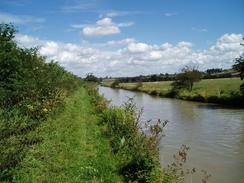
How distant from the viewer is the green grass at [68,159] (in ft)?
29.1

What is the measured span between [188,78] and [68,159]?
47.8 metres

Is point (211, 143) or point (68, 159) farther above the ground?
point (68, 159)

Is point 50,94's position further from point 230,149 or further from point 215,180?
point 215,180

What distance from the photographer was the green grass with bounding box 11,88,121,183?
29.1ft

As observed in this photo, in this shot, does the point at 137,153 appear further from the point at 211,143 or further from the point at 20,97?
the point at 211,143

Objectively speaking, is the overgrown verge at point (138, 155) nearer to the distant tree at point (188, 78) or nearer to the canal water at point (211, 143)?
the canal water at point (211, 143)

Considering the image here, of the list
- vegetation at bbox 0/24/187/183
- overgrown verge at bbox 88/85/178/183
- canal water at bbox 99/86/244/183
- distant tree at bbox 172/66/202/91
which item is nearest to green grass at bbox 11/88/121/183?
vegetation at bbox 0/24/187/183

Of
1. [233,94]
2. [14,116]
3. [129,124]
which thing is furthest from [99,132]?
[233,94]

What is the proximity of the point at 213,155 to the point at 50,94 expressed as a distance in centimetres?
887

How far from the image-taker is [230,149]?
16.3 m

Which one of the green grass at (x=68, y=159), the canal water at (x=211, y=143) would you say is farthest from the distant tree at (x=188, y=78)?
the green grass at (x=68, y=159)

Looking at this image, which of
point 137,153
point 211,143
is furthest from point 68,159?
point 211,143

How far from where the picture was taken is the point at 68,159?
1056 cm

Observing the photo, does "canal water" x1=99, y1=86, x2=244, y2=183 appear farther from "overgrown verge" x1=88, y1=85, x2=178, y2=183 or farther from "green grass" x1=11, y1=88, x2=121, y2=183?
"green grass" x1=11, y1=88, x2=121, y2=183
